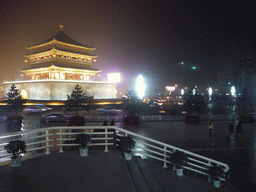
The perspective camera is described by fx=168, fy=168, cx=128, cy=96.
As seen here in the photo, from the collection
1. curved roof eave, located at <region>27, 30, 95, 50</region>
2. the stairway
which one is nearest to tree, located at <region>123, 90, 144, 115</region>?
the stairway

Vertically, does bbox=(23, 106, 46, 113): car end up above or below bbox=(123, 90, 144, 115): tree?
below

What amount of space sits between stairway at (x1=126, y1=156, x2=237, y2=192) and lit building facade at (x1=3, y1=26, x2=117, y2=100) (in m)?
36.6

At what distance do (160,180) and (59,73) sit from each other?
42.3 meters

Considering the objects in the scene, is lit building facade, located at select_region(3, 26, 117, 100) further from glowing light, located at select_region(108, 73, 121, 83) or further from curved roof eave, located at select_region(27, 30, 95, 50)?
glowing light, located at select_region(108, 73, 121, 83)

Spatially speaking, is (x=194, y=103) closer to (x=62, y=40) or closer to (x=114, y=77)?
(x=114, y=77)

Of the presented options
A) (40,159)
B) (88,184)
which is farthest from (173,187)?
(40,159)

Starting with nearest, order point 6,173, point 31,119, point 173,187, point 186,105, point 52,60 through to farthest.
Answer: point 6,173 < point 173,187 < point 31,119 < point 186,105 < point 52,60

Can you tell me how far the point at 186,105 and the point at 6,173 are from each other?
20569mm

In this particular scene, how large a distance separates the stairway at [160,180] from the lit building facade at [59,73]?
3657cm

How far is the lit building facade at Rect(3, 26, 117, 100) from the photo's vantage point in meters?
39.8

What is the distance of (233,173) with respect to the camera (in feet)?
28.3

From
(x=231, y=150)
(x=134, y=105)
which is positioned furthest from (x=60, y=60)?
(x=231, y=150)

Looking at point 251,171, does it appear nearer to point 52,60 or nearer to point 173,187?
point 173,187

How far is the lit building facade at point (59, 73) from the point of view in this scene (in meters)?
39.8
